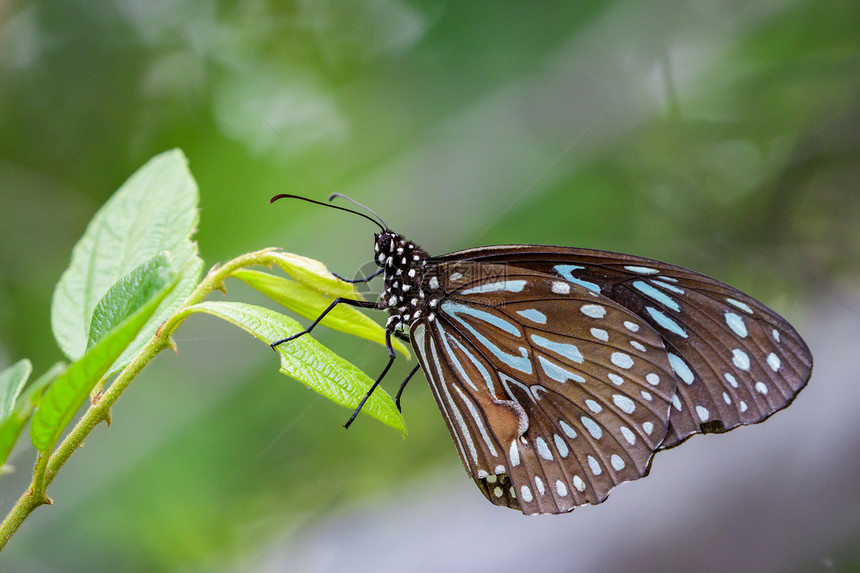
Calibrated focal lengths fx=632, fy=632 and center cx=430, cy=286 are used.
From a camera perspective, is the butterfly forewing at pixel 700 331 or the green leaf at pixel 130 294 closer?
the green leaf at pixel 130 294

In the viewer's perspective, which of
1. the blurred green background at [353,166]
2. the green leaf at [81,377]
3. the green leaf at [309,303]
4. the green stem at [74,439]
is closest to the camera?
the green leaf at [81,377]

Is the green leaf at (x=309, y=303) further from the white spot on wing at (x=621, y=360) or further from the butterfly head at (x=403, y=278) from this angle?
the white spot on wing at (x=621, y=360)

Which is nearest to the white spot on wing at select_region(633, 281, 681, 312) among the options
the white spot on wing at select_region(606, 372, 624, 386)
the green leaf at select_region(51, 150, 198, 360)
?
the white spot on wing at select_region(606, 372, 624, 386)

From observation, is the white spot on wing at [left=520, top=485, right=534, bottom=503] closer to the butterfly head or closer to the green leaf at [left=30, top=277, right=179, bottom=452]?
the butterfly head

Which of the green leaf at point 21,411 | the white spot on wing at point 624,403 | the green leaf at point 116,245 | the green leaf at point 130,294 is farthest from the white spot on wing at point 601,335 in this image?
the green leaf at point 21,411

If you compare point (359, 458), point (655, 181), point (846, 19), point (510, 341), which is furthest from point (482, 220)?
point (846, 19)

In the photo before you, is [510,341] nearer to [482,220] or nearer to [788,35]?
[482,220]
